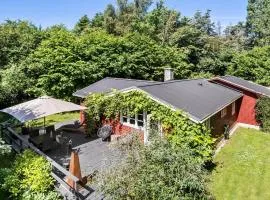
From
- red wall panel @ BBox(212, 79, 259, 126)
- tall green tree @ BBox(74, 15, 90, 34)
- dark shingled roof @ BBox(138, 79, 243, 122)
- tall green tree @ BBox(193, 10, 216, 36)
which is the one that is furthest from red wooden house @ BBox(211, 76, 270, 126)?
tall green tree @ BBox(193, 10, 216, 36)

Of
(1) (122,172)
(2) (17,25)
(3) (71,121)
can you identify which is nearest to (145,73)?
(3) (71,121)

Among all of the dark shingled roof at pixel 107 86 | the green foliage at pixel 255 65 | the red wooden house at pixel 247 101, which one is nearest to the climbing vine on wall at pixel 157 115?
the dark shingled roof at pixel 107 86

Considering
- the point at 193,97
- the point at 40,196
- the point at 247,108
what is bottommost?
the point at 40,196

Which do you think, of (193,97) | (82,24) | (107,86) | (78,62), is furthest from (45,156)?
(82,24)

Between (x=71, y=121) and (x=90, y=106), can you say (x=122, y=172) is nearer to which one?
(x=90, y=106)

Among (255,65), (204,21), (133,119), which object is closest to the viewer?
(133,119)

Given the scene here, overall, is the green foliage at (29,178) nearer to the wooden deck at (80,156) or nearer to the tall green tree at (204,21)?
the wooden deck at (80,156)

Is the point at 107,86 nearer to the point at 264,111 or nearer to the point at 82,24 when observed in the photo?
the point at 264,111
